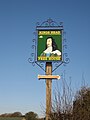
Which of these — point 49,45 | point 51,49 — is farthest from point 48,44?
point 51,49

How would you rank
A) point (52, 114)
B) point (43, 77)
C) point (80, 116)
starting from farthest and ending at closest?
1. point (43, 77)
2. point (52, 114)
3. point (80, 116)

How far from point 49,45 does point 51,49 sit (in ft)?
0.73

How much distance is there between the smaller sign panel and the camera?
1469 cm

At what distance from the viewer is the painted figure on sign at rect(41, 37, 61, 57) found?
48.4 ft

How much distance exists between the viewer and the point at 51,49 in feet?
48.5

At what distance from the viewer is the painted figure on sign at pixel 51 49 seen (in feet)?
48.4

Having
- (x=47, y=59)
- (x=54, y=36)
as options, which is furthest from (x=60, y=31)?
(x=47, y=59)

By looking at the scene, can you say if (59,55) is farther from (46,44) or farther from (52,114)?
(52,114)

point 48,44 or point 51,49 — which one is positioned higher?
point 48,44

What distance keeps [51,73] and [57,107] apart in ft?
15.0

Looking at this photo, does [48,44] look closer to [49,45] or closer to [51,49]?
[49,45]

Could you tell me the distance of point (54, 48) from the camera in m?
14.8

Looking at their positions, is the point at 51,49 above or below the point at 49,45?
below

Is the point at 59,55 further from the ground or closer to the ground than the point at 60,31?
closer to the ground
